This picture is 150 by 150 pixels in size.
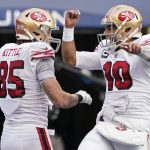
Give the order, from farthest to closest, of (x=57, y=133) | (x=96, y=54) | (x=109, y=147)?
(x=57, y=133) → (x=96, y=54) → (x=109, y=147)

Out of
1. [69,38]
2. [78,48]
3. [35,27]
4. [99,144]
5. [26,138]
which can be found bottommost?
[78,48]

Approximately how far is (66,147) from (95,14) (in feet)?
8.24

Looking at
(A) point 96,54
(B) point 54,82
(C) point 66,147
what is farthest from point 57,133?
(B) point 54,82

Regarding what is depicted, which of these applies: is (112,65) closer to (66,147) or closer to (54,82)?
→ (54,82)

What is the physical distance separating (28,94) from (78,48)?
18.3ft

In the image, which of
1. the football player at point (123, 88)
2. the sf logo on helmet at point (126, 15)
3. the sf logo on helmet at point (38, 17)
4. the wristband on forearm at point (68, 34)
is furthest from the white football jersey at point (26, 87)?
the sf logo on helmet at point (126, 15)

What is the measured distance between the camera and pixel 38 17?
713 cm

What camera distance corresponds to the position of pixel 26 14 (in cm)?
717

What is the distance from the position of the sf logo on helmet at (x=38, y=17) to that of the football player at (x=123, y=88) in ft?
0.78

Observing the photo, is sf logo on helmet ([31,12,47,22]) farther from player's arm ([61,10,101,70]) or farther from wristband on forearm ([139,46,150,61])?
wristband on forearm ([139,46,150,61])

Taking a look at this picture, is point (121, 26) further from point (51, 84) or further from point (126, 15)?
point (51, 84)

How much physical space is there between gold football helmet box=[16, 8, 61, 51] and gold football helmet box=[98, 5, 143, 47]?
455 mm

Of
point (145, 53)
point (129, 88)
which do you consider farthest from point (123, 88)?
point (145, 53)

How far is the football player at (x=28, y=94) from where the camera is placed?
22.0ft
